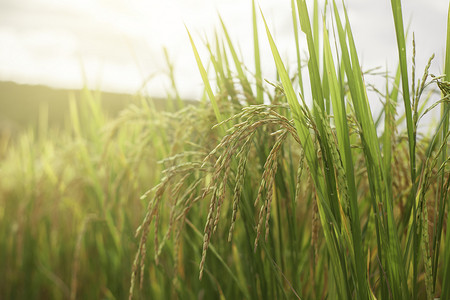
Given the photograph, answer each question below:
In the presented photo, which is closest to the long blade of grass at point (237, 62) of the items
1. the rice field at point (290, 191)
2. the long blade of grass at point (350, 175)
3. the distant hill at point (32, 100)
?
the rice field at point (290, 191)

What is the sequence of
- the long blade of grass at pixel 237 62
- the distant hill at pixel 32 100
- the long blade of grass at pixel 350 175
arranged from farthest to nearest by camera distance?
the distant hill at pixel 32 100 < the long blade of grass at pixel 237 62 < the long blade of grass at pixel 350 175

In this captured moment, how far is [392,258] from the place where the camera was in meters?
0.98

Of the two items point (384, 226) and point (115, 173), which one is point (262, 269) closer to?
point (384, 226)

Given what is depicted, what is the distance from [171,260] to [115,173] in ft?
3.47

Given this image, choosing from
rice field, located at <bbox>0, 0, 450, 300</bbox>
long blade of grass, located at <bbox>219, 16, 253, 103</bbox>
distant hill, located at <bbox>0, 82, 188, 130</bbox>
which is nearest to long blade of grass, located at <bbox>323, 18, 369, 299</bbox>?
rice field, located at <bbox>0, 0, 450, 300</bbox>

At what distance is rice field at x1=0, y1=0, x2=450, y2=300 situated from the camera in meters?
0.93

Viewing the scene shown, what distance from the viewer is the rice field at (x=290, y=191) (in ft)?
3.06

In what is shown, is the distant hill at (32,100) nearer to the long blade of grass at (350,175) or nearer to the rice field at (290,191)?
the rice field at (290,191)

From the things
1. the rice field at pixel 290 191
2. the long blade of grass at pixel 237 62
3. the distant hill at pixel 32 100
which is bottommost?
the rice field at pixel 290 191

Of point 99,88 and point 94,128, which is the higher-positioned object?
point 99,88

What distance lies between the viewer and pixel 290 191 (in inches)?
50.0

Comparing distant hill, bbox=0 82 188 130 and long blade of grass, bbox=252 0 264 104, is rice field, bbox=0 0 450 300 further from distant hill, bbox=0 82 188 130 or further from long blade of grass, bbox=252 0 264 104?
distant hill, bbox=0 82 188 130

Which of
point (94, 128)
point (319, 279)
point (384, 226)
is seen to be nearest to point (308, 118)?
point (384, 226)

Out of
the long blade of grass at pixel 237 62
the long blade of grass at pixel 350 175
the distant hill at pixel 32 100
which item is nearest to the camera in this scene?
the long blade of grass at pixel 350 175
